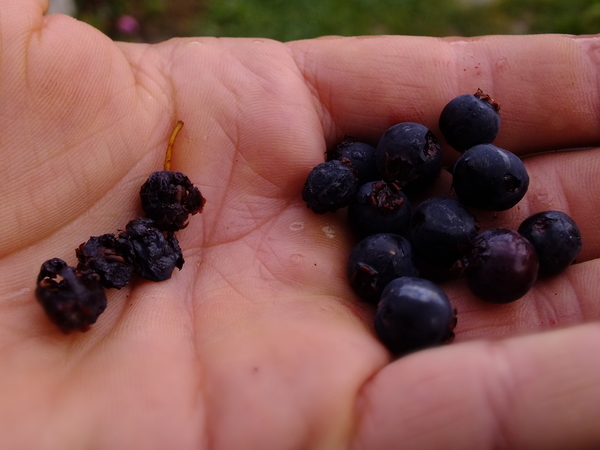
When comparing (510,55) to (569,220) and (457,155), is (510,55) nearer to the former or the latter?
(457,155)

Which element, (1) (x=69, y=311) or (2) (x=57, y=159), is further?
(2) (x=57, y=159)

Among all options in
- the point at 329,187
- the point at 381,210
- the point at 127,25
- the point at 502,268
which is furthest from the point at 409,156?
the point at 127,25

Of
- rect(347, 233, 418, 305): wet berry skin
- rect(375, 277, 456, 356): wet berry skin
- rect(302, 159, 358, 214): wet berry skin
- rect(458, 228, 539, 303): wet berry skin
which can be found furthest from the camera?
rect(302, 159, 358, 214): wet berry skin

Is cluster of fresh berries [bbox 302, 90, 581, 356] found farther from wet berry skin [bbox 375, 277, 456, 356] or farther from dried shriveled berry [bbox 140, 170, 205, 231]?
dried shriveled berry [bbox 140, 170, 205, 231]

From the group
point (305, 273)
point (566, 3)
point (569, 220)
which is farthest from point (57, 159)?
point (566, 3)

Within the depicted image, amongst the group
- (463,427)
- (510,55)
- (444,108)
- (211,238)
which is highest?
(510,55)

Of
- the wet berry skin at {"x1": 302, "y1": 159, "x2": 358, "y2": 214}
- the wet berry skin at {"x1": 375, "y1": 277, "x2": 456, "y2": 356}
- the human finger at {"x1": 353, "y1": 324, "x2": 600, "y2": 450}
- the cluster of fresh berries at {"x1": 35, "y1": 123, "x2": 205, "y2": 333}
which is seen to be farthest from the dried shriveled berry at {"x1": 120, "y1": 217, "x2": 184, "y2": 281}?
the human finger at {"x1": 353, "y1": 324, "x2": 600, "y2": 450}
